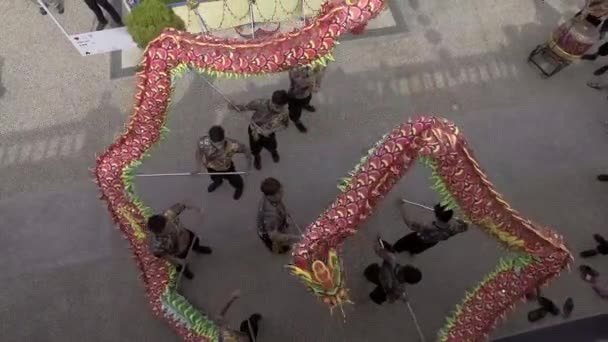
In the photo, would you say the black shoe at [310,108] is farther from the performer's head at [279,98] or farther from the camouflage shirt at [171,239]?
the camouflage shirt at [171,239]

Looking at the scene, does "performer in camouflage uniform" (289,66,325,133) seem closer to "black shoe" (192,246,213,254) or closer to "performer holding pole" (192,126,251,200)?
"performer holding pole" (192,126,251,200)

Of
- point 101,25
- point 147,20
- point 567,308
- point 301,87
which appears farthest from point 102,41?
point 567,308

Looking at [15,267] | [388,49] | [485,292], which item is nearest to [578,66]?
[388,49]

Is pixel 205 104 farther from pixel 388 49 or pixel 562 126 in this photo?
pixel 562 126

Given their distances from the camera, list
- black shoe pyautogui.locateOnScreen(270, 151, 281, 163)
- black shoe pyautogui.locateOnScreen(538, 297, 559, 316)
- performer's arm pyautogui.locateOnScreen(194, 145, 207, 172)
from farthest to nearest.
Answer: black shoe pyautogui.locateOnScreen(270, 151, 281, 163) < black shoe pyautogui.locateOnScreen(538, 297, 559, 316) < performer's arm pyautogui.locateOnScreen(194, 145, 207, 172)

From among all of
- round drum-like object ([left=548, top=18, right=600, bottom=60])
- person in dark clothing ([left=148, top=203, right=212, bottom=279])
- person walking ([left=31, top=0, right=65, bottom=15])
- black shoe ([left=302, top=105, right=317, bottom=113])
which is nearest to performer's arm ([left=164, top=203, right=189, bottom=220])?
person in dark clothing ([left=148, top=203, right=212, bottom=279])

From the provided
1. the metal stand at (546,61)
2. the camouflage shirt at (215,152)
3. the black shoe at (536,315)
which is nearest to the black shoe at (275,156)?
the camouflage shirt at (215,152)
